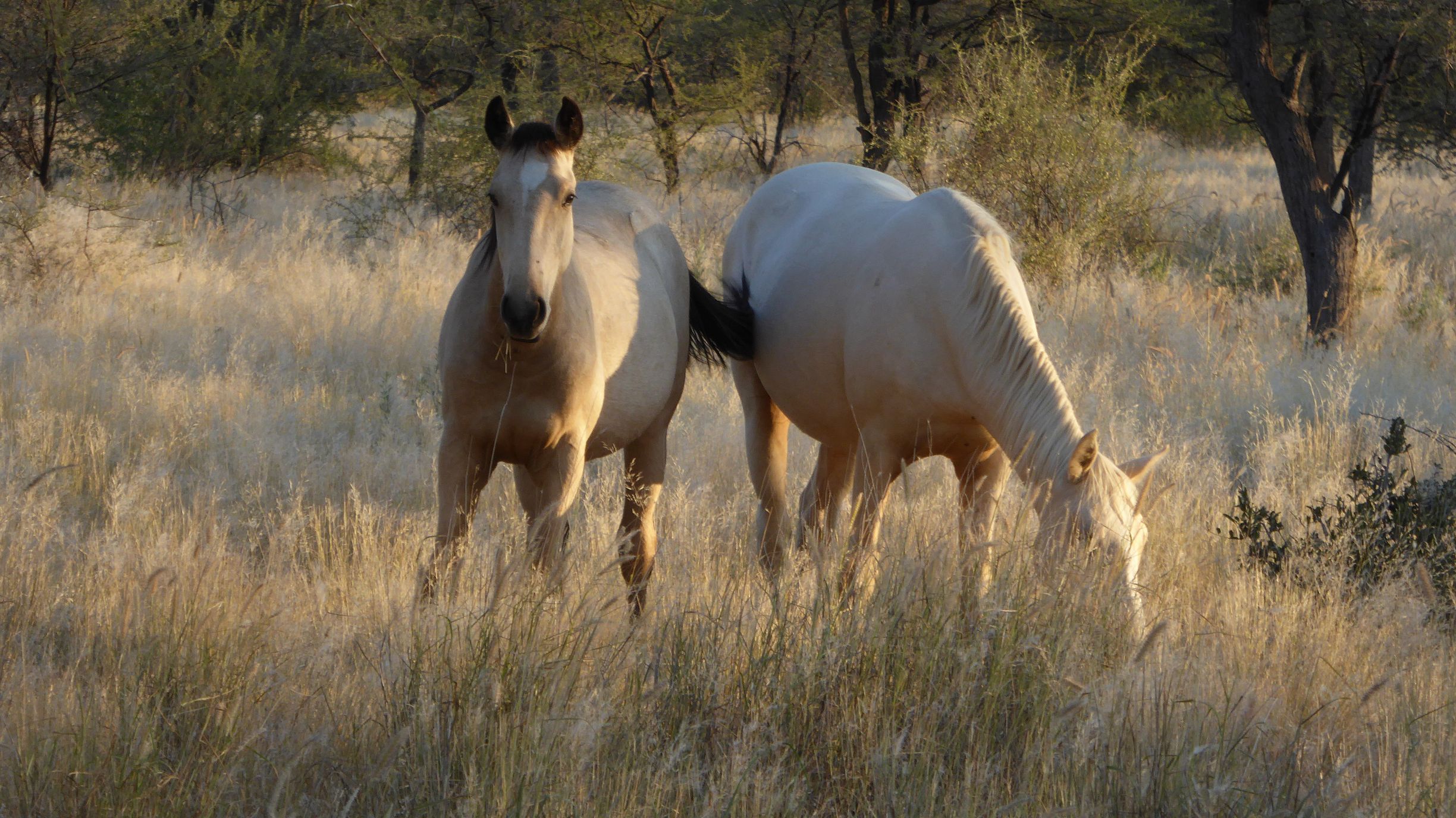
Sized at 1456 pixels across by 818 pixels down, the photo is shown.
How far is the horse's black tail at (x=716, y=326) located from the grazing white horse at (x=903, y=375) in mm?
65

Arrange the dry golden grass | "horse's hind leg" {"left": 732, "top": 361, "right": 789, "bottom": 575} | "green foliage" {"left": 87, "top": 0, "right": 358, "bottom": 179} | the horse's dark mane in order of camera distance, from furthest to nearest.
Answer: "green foliage" {"left": 87, "top": 0, "right": 358, "bottom": 179} → "horse's hind leg" {"left": 732, "top": 361, "right": 789, "bottom": 575} → the horse's dark mane → the dry golden grass

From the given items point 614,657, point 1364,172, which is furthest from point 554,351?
point 1364,172

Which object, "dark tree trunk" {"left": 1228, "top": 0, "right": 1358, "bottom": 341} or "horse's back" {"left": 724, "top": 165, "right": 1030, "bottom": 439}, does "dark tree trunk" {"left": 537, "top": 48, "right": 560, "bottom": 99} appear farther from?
"horse's back" {"left": 724, "top": 165, "right": 1030, "bottom": 439}

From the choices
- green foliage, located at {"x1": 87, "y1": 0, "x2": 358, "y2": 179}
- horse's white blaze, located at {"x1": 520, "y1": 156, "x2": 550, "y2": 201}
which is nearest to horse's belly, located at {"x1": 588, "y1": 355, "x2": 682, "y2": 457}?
horse's white blaze, located at {"x1": 520, "y1": 156, "x2": 550, "y2": 201}

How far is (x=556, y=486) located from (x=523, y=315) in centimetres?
78

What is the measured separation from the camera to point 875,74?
16344 millimetres

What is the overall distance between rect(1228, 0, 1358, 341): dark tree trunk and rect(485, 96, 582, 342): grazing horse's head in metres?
7.41

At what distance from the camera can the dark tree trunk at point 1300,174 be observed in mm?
8961

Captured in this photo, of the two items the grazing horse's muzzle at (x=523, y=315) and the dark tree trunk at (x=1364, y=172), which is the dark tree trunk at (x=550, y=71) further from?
the grazing horse's muzzle at (x=523, y=315)

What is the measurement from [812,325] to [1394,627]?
2.26 m

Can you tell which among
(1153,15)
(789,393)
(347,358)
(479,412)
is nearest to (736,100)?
(1153,15)

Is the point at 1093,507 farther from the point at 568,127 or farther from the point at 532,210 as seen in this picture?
the point at 568,127

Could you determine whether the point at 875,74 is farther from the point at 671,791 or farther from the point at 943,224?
the point at 671,791

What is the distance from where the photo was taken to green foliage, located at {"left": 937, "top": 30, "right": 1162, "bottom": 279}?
32.8 feet
